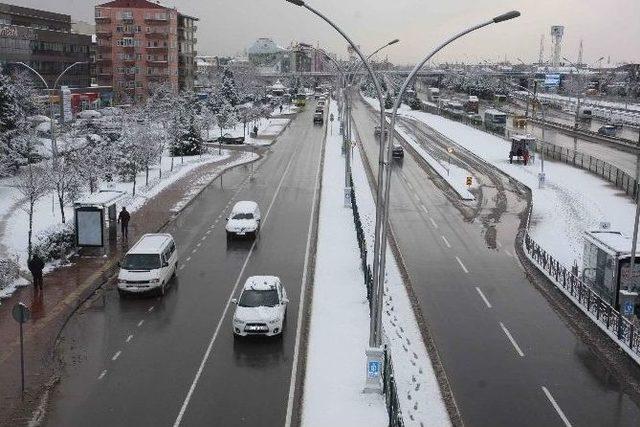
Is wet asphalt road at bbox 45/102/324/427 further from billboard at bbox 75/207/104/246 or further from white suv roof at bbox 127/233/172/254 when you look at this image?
billboard at bbox 75/207/104/246

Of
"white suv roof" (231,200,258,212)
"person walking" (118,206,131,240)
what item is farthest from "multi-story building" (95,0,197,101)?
"person walking" (118,206,131,240)

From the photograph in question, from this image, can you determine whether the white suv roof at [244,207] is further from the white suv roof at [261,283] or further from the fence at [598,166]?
the fence at [598,166]

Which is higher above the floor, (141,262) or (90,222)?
(90,222)

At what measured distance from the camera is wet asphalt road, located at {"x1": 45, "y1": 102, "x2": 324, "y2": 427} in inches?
602

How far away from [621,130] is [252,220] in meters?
76.6

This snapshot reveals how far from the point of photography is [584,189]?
4688cm

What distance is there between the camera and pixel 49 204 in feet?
126

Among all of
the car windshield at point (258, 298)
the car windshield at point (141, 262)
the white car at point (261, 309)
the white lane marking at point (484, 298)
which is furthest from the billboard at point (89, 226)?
the white lane marking at point (484, 298)

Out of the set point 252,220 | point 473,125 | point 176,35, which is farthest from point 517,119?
point 252,220

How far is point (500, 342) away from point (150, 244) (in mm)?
12083

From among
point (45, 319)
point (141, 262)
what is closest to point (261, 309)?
point (141, 262)

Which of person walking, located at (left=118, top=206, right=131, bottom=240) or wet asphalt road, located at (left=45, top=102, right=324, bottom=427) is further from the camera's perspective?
person walking, located at (left=118, top=206, right=131, bottom=240)

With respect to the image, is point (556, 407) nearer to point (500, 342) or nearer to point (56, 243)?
point (500, 342)

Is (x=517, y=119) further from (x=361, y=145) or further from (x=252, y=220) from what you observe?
(x=252, y=220)
